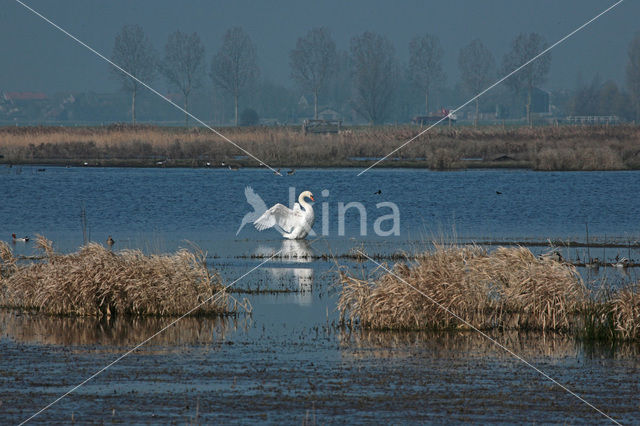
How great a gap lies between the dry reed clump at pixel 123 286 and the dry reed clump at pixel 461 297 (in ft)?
7.42

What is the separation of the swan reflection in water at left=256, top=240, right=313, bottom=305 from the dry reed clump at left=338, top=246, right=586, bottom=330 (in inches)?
103

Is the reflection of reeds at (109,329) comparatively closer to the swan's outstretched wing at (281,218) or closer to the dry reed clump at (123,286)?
the dry reed clump at (123,286)

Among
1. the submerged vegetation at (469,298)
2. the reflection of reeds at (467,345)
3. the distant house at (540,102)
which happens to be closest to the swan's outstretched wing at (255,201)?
the submerged vegetation at (469,298)

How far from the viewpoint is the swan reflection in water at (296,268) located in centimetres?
1752

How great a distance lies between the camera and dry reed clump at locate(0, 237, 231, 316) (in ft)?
48.6

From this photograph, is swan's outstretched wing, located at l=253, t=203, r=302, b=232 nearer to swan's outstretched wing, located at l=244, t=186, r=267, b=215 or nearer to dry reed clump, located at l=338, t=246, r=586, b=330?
swan's outstretched wing, located at l=244, t=186, r=267, b=215

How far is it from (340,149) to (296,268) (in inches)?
1486

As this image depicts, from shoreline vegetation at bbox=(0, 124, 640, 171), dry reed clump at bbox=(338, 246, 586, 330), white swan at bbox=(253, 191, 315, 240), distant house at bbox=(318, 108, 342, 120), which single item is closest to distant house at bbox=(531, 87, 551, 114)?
distant house at bbox=(318, 108, 342, 120)

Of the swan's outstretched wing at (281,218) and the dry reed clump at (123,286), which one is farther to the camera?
the swan's outstretched wing at (281,218)

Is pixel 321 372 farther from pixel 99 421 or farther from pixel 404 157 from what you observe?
pixel 404 157

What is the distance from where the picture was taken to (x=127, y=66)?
121m

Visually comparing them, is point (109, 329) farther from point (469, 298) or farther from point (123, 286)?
point (469, 298)

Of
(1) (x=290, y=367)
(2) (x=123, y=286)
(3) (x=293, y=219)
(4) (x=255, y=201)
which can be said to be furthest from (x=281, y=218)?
(1) (x=290, y=367)

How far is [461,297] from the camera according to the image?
46.0 ft
